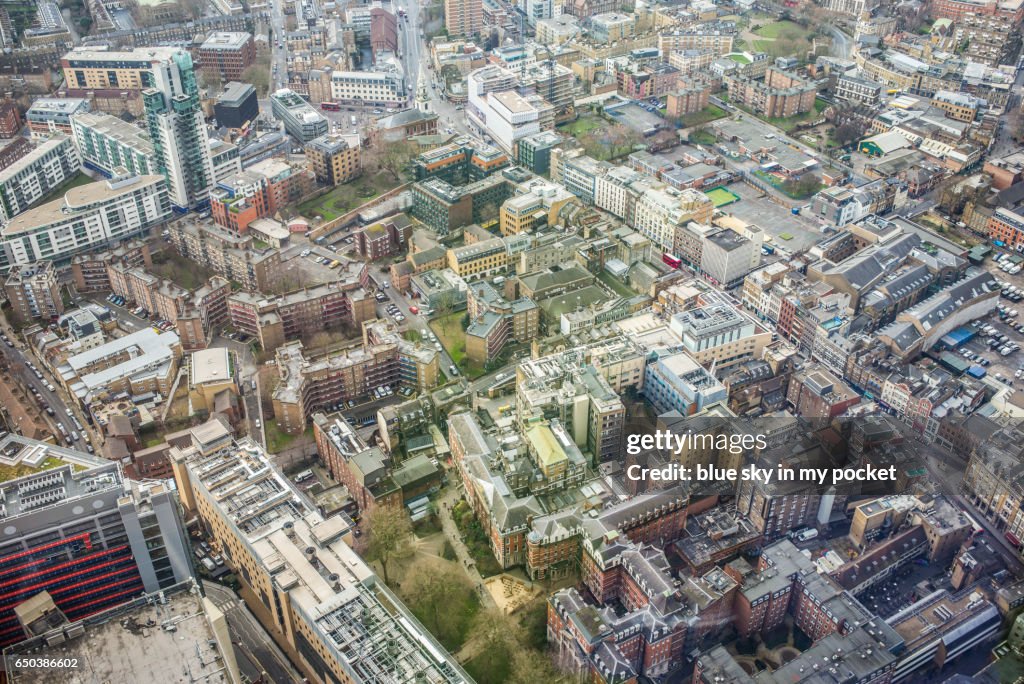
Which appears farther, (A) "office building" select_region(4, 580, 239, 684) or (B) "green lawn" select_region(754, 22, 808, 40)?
(B) "green lawn" select_region(754, 22, 808, 40)

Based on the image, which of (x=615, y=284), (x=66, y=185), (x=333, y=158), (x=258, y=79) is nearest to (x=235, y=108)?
(x=258, y=79)

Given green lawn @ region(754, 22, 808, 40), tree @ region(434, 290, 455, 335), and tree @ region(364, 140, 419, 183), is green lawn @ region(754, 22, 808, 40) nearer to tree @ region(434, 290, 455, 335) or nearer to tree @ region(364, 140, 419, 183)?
tree @ region(364, 140, 419, 183)

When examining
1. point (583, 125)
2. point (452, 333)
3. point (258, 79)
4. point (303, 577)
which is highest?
point (258, 79)

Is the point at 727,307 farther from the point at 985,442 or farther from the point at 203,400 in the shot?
the point at 203,400

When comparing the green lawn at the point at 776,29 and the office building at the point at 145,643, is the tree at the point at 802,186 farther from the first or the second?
the office building at the point at 145,643

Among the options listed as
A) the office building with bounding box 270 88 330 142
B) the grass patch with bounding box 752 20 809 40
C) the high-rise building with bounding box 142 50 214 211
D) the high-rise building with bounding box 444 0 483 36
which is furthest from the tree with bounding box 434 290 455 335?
the grass patch with bounding box 752 20 809 40

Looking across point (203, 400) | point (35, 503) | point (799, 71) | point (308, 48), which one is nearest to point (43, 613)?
point (35, 503)

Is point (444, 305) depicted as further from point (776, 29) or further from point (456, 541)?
point (776, 29)

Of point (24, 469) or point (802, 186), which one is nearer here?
point (24, 469)
